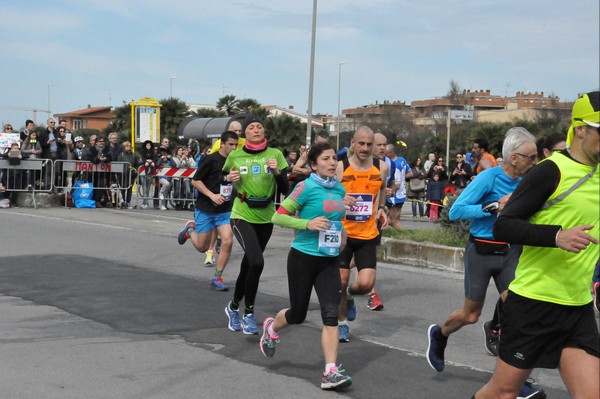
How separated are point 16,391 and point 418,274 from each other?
24.6ft

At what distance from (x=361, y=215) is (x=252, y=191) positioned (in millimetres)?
1139

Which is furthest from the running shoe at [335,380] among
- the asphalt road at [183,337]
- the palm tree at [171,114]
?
the palm tree at [171,114]

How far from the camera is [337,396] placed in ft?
20.7

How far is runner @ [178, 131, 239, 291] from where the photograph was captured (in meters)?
10.9

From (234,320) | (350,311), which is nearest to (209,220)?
(234,320)

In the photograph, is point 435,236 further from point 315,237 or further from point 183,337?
point 315,237

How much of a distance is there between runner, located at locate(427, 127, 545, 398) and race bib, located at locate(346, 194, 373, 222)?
1540 millimetres

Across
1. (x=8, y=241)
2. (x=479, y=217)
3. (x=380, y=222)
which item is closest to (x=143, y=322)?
(x=380, y=222)

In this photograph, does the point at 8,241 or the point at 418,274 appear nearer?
the point at 418,274

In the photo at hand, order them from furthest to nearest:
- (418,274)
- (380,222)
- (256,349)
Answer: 1. (418,274)
2. (380,222)
3. (256,349)

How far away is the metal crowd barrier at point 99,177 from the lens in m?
23.9

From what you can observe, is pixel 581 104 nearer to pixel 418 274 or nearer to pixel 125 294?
pixel 125 294

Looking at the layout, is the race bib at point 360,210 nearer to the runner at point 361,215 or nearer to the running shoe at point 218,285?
the runner at point 361,215

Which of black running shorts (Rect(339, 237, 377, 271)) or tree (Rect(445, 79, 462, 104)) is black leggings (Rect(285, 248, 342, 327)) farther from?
tree (Rect(445, 79, 462, 104))
